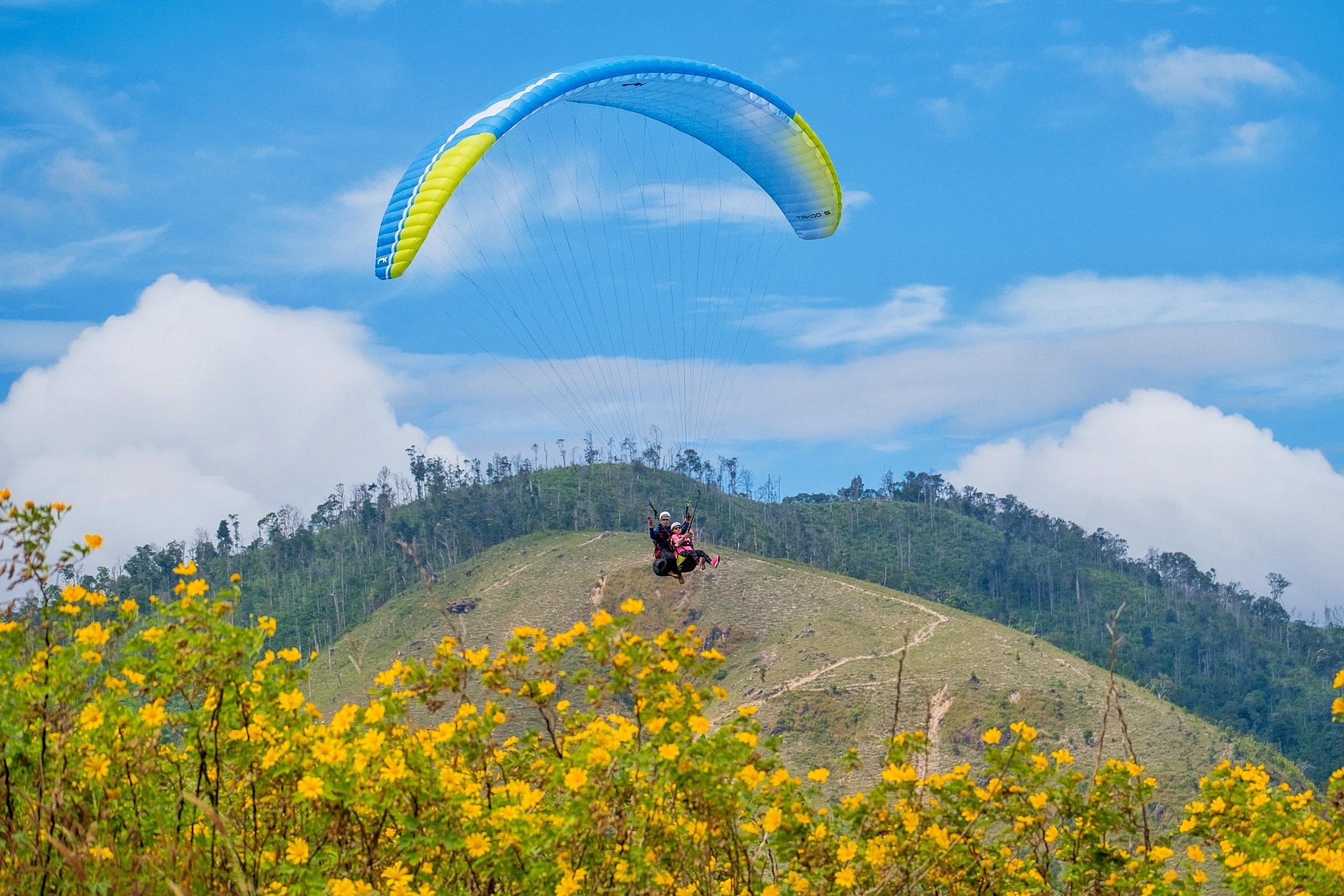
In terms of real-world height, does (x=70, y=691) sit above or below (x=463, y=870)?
above

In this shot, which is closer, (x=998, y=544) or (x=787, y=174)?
(x=787, y=174)

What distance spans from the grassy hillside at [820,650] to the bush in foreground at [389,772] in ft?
239

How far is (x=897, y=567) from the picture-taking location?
163 meters

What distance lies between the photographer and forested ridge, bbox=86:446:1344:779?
138 meters

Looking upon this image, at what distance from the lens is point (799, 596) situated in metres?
125

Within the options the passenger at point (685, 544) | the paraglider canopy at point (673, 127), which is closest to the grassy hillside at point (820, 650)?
the paraglider canopy at point (673, 127)

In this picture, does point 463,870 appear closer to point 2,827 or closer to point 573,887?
point 573,887

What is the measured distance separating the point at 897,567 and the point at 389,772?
162012mm

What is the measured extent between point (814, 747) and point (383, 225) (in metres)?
83.4

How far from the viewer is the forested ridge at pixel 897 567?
13750 cm

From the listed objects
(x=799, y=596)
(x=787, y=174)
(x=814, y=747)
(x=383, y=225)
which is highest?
(x=787, y=174)

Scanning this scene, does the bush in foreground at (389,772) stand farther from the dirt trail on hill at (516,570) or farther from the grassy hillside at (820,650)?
the dirt trail on hill at (516,570)

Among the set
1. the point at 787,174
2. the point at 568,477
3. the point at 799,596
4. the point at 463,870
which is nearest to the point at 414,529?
the point at 568,477

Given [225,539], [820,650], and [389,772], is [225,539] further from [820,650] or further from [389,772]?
[389,772]
